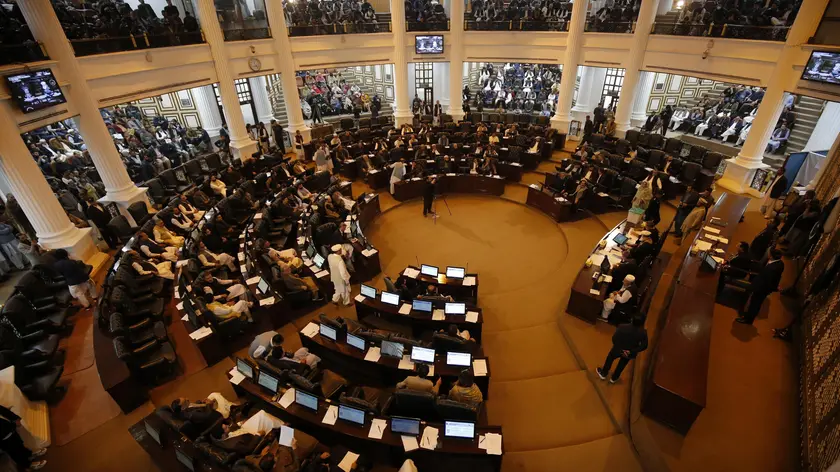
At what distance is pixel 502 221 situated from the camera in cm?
1317

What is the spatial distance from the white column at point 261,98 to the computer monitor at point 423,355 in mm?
18072

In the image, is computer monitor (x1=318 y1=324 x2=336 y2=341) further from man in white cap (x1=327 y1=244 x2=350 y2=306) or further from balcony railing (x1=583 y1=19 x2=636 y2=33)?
balcony railing (x1=583 y1=19 x2=636 y2=33)

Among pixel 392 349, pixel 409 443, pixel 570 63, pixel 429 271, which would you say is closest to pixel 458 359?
pixel 392 349

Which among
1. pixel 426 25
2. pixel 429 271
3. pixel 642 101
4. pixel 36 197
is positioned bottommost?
pixel 429 271

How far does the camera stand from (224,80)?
1565 centimetres

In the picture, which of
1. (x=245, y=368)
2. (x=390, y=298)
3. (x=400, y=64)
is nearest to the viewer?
(x=245, y=368)

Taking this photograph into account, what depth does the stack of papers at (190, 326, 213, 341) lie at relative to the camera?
7.21 meters

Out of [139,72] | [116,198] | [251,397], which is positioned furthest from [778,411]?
[139,72]

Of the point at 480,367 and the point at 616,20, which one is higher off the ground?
the point at 616,20

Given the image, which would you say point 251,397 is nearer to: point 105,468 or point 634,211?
point 105,468

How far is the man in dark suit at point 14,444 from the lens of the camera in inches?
211

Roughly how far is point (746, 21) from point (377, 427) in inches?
667

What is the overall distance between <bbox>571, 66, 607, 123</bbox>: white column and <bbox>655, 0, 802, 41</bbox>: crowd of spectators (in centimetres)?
435

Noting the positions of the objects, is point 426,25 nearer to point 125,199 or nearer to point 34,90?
point 125,199
